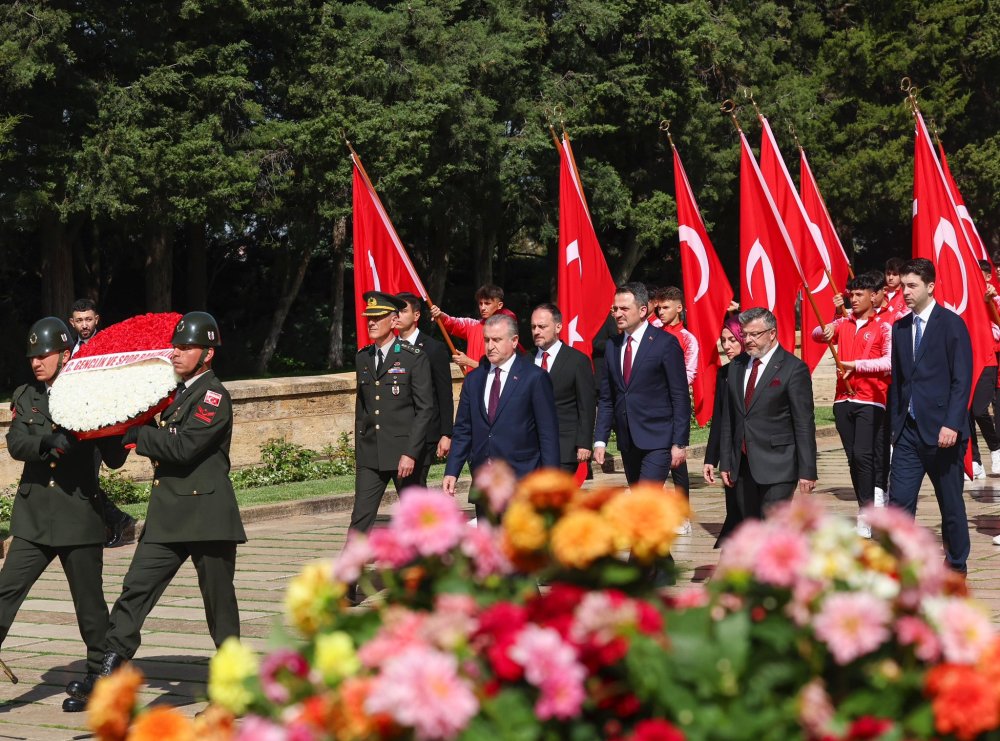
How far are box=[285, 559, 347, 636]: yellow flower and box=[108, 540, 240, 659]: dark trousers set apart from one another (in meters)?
3.89

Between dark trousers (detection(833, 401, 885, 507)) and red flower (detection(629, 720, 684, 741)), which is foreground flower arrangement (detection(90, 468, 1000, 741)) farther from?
dark trousers (detection(833, 401, 885, 507))

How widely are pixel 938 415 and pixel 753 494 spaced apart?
1.25 m

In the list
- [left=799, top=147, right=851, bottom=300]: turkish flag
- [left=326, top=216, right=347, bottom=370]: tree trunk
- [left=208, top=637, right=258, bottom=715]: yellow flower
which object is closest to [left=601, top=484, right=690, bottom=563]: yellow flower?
[left=208, top=637, right=258, bottom=715]: yellow flower

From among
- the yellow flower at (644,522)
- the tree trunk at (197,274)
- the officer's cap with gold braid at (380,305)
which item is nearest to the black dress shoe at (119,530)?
the officer's cap with gold braid at (380,305)

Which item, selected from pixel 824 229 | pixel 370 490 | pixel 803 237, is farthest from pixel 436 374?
pixel 824 229

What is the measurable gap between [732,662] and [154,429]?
4566 millimetres

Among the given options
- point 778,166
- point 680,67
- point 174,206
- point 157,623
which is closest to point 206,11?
point 174,206

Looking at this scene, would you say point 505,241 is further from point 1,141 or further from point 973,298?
point 973,298

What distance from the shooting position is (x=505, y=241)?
41781mm

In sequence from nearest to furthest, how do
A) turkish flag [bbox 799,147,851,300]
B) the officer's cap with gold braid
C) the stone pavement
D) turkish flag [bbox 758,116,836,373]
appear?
1. the stone pavement
2. the officer's cap with gold braid
3. turkish flag [bbox 758,116,836,373]
4. turkish flag [bbox 799,147,851,300]

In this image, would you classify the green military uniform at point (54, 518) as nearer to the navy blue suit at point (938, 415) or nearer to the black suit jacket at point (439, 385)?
the black suit jacket at point (439, 385)

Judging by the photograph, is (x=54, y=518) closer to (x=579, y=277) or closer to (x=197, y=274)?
(x=579, y=277)

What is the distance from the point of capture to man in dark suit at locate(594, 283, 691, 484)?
9.71 m

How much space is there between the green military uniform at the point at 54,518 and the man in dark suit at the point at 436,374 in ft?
9.16
